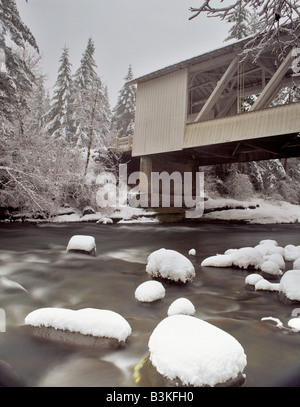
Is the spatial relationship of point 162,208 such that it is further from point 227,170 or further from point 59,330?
point 59,330

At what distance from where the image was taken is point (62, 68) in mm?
28562

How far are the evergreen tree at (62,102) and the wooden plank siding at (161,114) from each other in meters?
14.0

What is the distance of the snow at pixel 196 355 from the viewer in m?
1.80

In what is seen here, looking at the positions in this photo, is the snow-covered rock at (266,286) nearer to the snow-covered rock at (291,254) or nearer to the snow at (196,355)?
the snow at (196,355)

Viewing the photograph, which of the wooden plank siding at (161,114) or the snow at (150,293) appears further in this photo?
the wooden plank siding at (161,114)

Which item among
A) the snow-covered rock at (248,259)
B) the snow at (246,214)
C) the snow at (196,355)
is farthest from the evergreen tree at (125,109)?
the snow at (196,355)

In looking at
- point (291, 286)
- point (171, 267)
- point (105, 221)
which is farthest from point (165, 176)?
point (291, 286)

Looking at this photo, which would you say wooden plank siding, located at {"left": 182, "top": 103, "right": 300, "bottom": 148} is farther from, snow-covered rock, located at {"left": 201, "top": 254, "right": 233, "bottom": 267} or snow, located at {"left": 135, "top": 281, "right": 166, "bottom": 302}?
snow, located at {"left": 135, "top": 281, "right": 166, "bottom": 302}

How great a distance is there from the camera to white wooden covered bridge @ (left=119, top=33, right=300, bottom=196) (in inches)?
404

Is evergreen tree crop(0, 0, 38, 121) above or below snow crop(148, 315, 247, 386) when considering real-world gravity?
above

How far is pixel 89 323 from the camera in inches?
99.2

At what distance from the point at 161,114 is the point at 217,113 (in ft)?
16.7

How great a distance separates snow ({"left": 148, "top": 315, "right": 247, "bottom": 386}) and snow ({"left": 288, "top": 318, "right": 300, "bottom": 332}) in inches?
50.9

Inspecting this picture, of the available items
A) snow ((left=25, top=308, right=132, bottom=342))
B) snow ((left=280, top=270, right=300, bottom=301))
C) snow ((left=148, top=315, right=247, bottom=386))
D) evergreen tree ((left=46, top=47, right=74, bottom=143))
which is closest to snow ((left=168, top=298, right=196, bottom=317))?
snow ((left=25, top=308, right=132, bottom=342))
